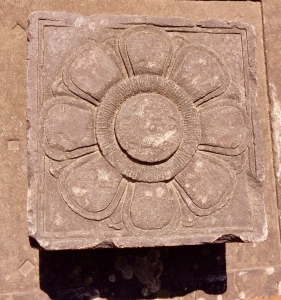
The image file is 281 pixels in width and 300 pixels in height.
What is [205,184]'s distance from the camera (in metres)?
2.43

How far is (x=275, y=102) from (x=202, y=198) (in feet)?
4.25

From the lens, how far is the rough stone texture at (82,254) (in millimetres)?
2951

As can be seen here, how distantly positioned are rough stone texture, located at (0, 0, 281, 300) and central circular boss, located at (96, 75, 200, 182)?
886mm

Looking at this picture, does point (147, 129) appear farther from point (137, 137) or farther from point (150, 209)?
point (150, 209)

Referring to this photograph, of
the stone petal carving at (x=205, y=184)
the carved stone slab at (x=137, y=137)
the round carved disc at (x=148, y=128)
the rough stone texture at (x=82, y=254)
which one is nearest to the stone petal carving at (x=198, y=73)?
the carved stone slab at (x=137, y=137)

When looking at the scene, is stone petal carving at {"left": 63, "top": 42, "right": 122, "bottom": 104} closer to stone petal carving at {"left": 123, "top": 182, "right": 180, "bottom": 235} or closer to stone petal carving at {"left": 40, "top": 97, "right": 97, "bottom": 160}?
stone petal carving at {"left": 40, "top": 97, "right": 97, "bottom": 160}

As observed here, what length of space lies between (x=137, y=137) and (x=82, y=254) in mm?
1091

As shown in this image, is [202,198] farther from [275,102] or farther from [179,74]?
[275,102]

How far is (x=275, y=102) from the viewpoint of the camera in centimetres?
330

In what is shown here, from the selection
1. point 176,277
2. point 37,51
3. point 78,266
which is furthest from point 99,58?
point 176,277

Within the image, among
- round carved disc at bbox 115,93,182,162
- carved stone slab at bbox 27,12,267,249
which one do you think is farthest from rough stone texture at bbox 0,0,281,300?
round carved disc at bbox 115,93,182,162

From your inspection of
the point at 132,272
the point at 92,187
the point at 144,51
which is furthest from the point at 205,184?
the point at 132,272

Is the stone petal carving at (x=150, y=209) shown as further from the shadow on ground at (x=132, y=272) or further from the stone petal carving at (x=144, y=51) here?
the shadow on ground at (x=132, y=272)

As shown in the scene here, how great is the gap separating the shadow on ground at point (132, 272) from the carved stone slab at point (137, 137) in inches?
29.6
